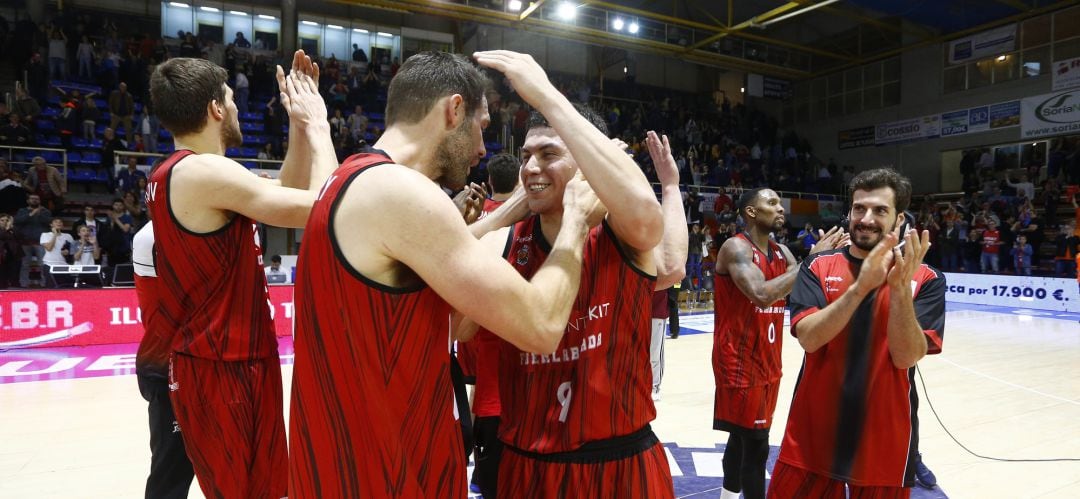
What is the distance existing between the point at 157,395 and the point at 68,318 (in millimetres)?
8483

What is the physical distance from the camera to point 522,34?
25.5 metres

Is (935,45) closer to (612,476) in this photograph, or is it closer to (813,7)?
(813,7)

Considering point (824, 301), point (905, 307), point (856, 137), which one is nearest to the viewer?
point (905, 307)

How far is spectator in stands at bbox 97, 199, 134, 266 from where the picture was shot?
11.6 m

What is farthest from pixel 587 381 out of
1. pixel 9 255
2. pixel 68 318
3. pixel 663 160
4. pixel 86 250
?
pixel 9 255

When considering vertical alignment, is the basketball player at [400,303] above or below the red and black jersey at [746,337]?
above

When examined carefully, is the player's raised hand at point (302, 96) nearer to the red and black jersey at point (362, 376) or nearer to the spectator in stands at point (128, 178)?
the red and black jersey at point (362, 376)

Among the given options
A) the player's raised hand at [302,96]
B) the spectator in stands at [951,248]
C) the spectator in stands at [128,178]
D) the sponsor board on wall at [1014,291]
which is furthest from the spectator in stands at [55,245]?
the spectator in stands at [951,248]

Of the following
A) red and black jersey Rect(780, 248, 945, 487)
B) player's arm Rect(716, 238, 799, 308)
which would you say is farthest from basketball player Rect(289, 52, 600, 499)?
player's arm Rect(716, 238, 799, 308)

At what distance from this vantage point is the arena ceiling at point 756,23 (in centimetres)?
1966

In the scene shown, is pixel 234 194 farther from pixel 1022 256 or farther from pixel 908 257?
pixel 1022 256

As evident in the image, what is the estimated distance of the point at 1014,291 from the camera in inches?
629

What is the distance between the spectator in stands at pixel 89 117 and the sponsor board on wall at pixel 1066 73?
28.2 m

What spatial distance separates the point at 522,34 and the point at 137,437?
22457 millimetres
